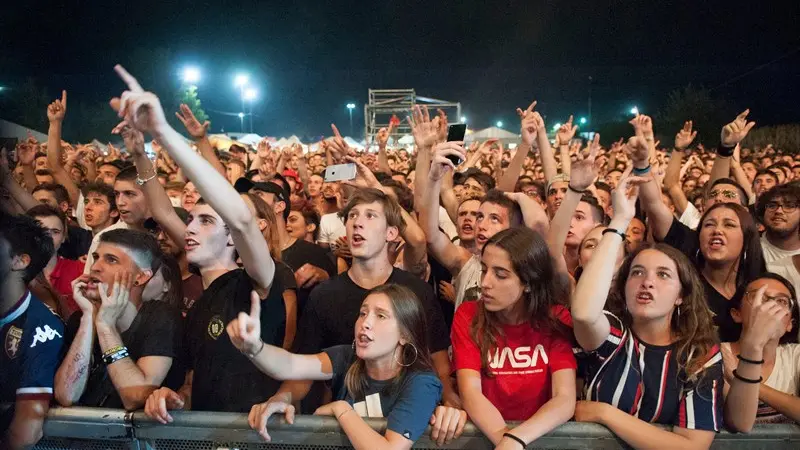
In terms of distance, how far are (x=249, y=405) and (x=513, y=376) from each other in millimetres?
1177

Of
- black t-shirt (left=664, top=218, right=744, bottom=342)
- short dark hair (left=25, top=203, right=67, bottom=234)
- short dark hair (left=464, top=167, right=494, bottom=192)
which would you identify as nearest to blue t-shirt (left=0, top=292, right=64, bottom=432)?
short dark hair (left=25, top=203, right=67, bottom=234)

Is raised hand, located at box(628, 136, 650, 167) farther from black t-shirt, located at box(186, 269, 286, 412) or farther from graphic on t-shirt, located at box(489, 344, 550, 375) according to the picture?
black t-shirt, located at box(186, 269, 286, 412)

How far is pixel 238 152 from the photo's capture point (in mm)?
9992

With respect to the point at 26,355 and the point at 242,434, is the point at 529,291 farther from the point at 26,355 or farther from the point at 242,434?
the point at 26,355

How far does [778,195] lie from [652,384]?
8.60 feet

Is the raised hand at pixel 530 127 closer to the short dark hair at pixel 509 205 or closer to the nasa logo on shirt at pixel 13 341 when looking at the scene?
the short dark hair at pixel 509 205

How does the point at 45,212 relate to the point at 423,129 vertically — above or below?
below

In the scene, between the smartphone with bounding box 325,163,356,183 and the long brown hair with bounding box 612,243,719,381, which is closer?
the long brown hair with bounding box 612,243,719,381

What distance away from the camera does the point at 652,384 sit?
2512 millimetres

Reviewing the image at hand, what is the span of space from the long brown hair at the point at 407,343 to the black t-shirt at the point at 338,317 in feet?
1.43

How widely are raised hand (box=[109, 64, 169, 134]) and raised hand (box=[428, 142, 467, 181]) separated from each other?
1.69 metres

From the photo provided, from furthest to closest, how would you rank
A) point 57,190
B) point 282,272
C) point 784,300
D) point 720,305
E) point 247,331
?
point 57,190 → point 720,305 → point 282,272 → point 784,300 → point 247,331

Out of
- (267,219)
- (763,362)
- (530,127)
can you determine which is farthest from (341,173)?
(763,362)

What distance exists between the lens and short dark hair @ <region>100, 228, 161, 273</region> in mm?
3111
